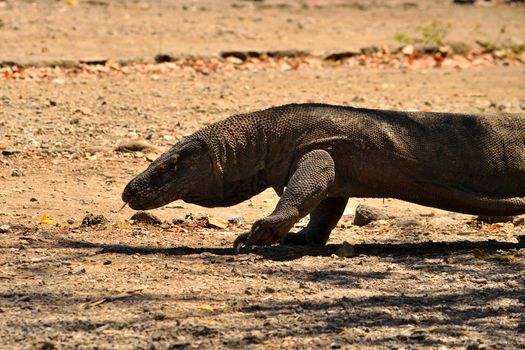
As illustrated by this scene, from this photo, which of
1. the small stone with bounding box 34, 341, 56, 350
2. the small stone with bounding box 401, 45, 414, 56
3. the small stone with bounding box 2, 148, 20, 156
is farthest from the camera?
the small stone with bounding box 401, 45, 414, 56

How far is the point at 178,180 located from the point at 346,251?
41.3 inches

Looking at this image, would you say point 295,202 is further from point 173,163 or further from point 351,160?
point 173,163

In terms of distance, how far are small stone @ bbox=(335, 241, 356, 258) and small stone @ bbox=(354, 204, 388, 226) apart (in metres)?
1.24

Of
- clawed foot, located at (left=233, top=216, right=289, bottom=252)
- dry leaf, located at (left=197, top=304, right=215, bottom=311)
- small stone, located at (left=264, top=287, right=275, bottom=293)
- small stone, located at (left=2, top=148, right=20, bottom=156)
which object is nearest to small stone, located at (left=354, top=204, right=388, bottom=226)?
clawed foot, located at (left=233, top=216, right=289, bottom=252)

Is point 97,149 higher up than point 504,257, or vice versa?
point 504,257

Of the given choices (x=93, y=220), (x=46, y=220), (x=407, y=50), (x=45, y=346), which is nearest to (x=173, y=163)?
(x=93, y=220)

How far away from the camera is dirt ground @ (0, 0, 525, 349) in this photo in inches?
210

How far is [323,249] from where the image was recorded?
23.4 ft

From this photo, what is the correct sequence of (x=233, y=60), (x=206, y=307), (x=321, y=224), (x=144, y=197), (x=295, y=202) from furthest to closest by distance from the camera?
(x=233, y=60) → (x=321, y=224) → (x=144, y=197) → (x=295, y=202) → (x=206, y=307)

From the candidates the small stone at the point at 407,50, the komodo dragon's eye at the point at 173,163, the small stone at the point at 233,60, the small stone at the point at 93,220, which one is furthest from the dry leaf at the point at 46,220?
the small stone at the point at 407,50

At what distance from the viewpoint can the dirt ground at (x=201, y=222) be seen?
17.5ft

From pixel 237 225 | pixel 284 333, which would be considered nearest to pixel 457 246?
pixel 237 225

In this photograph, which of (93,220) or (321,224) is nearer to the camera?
(321,224)

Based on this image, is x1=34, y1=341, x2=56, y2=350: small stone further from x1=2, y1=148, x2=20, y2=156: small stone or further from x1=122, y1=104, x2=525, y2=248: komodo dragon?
x1=2, y1=148, x2=20, y2=156: small stone
